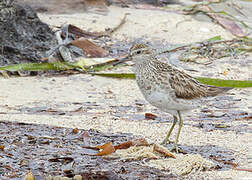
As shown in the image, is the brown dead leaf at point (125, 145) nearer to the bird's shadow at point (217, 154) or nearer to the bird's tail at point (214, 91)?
the bird's shadow at point (217, 154)

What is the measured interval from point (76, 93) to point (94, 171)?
10.6 ft

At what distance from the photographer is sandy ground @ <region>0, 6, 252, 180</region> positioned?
5.38 meters

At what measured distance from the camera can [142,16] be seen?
448 inches

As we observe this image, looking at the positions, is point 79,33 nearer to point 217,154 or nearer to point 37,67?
point 37,67

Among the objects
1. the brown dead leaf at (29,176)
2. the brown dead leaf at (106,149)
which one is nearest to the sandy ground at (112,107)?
the brown dead leaf at (106,149)

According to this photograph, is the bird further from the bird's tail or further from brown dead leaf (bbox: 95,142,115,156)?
brown dead leaf (bbox: 95,142,115,156)

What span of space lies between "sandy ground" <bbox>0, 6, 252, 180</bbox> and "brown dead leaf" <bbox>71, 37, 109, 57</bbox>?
104cm

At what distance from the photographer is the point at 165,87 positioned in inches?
211

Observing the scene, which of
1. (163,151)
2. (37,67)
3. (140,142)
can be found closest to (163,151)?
(163,151)

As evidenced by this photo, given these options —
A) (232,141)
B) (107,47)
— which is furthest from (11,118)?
(107,47)

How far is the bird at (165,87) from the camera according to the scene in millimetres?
5324

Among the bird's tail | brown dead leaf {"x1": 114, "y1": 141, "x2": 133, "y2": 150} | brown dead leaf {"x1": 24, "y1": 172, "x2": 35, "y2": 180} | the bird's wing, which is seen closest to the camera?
brown dead leaf {"x1": 24, "y1": 172, "x2": 35, "y2": 180}

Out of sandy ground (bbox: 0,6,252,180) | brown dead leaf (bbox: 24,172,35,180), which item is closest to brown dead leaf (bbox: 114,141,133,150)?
sandy ground (bbox: 0,6,252,180)

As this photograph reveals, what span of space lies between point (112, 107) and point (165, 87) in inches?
62.4
